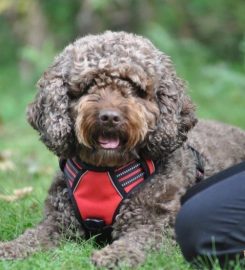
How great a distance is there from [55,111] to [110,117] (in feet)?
1.59

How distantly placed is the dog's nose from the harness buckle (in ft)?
2.45

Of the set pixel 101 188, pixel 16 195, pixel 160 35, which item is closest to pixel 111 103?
pixel 101 188

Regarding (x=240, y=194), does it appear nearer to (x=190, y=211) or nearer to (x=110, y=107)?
(x=190, y=211)

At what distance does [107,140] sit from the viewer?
5074mm

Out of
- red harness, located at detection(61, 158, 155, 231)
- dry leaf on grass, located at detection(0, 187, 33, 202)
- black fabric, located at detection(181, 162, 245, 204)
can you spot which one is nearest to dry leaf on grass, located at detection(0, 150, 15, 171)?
dry leaf on grass, located at detection(0, 187, 33, 202)

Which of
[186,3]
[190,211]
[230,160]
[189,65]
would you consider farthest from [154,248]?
[186,3]

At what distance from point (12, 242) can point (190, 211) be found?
1400mm

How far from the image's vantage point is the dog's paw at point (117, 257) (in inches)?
183

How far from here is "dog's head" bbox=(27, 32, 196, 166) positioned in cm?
497

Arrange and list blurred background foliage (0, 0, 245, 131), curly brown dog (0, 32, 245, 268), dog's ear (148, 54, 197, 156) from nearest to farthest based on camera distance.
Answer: curly brown dog (0, 32, 245, 268), dog's ear (148, 54, 197, 156), blurred background foliage (0, 0, 245, 131)

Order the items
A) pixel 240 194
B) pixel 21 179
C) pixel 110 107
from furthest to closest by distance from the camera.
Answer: pixel 21 179 → pixel 110 107 → pixel 240 194

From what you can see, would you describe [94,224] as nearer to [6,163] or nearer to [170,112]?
[170,112]

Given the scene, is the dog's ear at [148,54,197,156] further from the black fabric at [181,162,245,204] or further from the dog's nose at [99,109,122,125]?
the black fabric at [181,162,245,204]

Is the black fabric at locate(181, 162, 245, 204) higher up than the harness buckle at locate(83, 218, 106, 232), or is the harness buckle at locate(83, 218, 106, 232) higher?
the black fabric at locate(181, 162, 245, 204)
